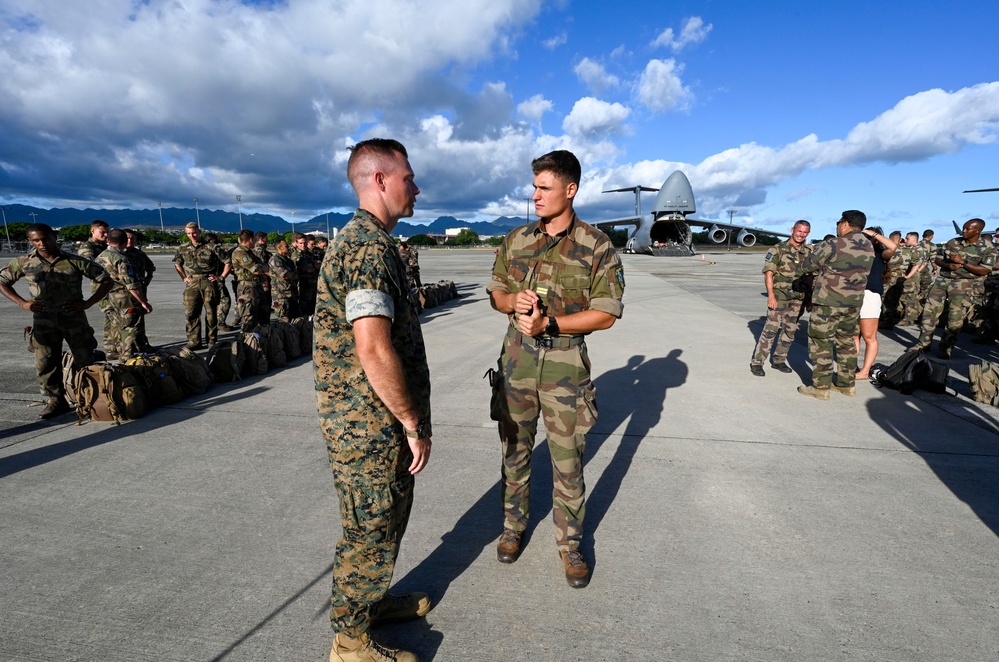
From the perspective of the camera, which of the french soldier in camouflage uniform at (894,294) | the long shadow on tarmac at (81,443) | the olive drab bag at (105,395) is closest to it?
the long shadow on tarmac at (81,443)

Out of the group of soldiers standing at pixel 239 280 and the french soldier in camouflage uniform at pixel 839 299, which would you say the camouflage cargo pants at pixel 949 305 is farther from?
the group of soldiers standing at pixel 239 280

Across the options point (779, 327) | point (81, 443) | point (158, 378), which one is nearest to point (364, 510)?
point (81, 443)

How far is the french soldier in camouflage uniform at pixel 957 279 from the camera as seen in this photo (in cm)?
674

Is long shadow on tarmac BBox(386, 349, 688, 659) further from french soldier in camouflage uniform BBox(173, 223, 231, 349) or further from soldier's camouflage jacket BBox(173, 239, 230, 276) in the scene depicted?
soldier's camouflage jacket BBox(173, 239, 230, 276)

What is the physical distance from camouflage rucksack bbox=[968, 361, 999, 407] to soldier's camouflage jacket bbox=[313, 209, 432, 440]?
627cm

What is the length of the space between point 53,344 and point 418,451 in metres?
4.99

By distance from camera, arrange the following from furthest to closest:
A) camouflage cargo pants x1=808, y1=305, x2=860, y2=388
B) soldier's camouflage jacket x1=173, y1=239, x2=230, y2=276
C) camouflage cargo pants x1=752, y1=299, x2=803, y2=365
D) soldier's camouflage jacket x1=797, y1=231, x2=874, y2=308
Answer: soldier's camouflage jacket x1=173, y1=239, x2=230, y2=276, camouflage cargo pants x1=752, y1=299, x2=803, y2=365, camouflage cargo pants x1=808, y1=305, x2=860, y2=388, soldier's camouflage jacket x1=797, y1=231, x2=874, y2=308

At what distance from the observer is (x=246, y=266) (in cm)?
800

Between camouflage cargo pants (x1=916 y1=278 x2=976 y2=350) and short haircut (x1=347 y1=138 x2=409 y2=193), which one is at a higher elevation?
short haircut (x1=347 y1=138 x2=409 y2=193)

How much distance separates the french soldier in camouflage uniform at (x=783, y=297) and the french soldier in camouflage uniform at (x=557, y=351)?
4690 mm

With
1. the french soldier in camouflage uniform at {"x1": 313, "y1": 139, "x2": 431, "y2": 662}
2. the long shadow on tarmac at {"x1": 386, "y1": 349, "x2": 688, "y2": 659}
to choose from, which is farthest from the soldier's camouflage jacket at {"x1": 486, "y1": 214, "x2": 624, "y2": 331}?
the long shadow on tarmac at {"x1": 386, "y1": 349, "x2": 688, "y2": 659}

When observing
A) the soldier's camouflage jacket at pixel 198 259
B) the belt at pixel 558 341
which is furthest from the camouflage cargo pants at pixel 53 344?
the belt at pixel 558 341

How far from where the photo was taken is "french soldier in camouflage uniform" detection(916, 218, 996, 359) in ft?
22.1

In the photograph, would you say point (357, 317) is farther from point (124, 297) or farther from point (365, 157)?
point (124, 297)
